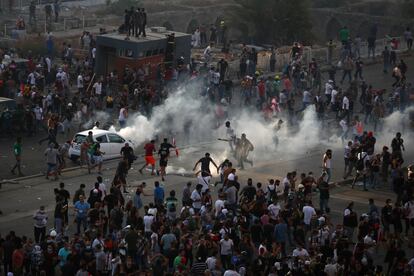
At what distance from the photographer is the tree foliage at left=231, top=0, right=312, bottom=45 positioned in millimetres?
66750

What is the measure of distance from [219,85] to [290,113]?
3.91 metres

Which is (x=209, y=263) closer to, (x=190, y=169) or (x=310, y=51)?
(x=190, y=169)

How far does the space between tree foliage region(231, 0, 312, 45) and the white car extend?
26002 millimetres

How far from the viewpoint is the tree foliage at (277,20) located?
219ft

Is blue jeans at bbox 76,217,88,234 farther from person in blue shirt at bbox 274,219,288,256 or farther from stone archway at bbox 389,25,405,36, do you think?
stone archway at bbox 389,25,405,36

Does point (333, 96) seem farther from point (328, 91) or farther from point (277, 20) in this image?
point (277, 20)

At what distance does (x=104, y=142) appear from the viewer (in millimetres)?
41406

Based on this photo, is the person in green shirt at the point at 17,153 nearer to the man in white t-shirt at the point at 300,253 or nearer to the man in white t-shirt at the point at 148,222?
the man in white t-shirt at the point at 148,222

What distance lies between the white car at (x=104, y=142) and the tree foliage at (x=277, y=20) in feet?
85.3

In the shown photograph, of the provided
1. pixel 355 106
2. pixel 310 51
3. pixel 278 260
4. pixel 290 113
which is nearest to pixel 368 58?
pixel 310 51

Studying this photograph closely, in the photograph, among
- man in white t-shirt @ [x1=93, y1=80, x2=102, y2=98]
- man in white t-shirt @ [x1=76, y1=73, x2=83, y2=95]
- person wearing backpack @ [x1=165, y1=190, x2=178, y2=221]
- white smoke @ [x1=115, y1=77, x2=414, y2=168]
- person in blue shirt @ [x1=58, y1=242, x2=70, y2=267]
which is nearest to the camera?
person in blue shirt @ [x1=58, y1=242, x2=70, y2=267]

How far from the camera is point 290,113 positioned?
4862 centimetres

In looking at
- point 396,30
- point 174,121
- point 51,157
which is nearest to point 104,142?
point 51,157

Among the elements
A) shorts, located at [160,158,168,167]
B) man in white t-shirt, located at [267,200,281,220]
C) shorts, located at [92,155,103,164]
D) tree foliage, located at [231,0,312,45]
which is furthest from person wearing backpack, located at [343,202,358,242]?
tree foliage, located at [231,0,312,45]
